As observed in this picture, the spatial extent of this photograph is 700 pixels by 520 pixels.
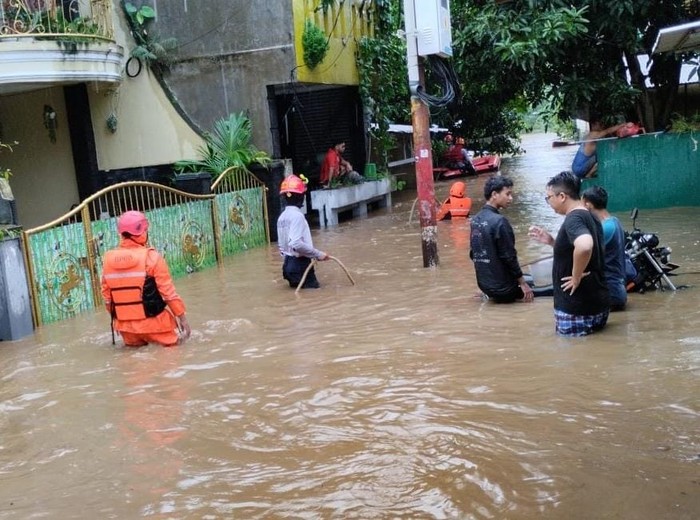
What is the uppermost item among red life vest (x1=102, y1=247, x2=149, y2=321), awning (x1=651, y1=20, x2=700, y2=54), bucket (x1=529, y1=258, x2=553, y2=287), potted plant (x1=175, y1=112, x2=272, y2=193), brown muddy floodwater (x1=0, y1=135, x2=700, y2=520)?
awning (x1=651, y1=20, x2=700, y2=54)

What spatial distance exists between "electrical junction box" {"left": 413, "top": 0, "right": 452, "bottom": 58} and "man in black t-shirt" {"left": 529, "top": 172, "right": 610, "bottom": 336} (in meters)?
4.33

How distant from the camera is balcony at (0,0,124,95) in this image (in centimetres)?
1252

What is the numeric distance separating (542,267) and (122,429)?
17.0 feet

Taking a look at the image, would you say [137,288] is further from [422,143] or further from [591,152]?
[591,152]

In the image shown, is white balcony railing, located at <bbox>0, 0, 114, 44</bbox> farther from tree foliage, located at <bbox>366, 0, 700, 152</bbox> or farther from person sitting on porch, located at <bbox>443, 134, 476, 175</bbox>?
person sitting on porch, located at <bbox>443, 134, 476, 175</bbox>

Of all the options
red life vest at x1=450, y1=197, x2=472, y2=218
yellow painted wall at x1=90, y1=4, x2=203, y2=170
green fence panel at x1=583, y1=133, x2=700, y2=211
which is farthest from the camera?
red life vest at x1=450, y1=197, x2=472, y2=218

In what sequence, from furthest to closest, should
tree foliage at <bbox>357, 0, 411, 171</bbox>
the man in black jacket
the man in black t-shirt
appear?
1. tree foliage at <bbox>357, 0, 411, 171</bbox>
2. the man in black jacket
3. the man in black t-shirt

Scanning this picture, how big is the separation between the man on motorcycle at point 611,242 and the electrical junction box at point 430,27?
3.87 m

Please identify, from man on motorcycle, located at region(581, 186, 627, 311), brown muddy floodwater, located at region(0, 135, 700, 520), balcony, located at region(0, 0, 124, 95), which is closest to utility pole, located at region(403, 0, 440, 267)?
brown muddy floodwater, located at region(0, 135, 700, 520)

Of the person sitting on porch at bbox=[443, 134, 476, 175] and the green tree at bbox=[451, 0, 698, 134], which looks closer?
the green tree at bbox=[451, 0, 698, 134]

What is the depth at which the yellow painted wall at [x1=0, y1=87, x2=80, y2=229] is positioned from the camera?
16.1 m

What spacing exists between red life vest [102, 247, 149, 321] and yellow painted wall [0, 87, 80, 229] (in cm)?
950

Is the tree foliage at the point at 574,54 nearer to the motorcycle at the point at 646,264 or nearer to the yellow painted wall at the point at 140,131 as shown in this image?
the yellow painted wall at the point at 140,131

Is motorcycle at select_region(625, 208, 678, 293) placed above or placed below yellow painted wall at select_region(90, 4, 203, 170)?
below
